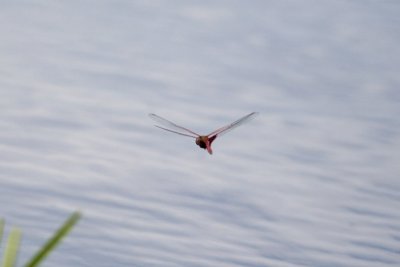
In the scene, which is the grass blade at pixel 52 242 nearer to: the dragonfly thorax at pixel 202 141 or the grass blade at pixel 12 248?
the grass blade at pixel 12 248

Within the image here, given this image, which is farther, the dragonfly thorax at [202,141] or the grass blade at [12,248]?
the dragonfly thorax at [202,141]

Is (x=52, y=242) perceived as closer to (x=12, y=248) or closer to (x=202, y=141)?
(x=12, y=248)

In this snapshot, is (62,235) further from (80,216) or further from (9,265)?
(9,265)

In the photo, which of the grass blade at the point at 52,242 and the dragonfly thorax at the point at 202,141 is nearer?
the grass blade at the point at 52,242

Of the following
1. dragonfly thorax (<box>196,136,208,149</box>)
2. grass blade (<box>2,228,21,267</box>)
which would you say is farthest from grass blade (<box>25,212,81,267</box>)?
dragonfly thorax (<box>196,136,208,149</box>)

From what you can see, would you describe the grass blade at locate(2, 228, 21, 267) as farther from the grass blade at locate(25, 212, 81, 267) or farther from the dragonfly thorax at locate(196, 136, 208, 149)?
the dragonfly thorax at locate(196, 136, 208, 149)

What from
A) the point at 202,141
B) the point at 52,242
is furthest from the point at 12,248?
the point at 202,141

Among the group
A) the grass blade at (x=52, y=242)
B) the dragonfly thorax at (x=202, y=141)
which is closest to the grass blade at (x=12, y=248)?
the grass blade at (x=52, y=242)

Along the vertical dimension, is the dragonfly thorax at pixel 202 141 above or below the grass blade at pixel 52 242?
above
